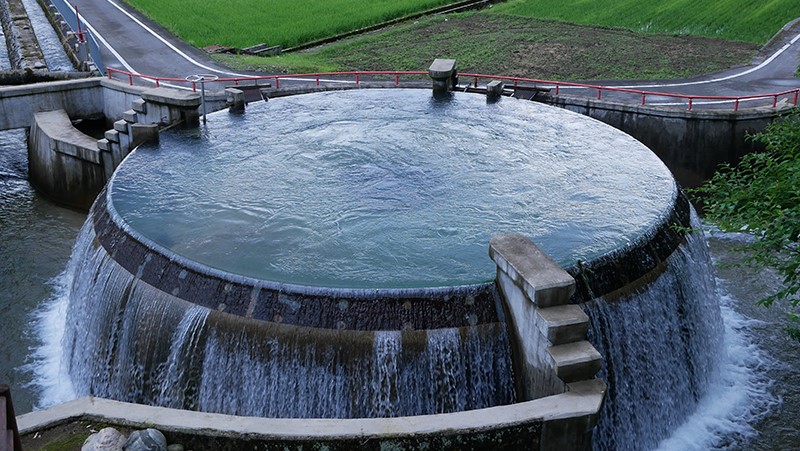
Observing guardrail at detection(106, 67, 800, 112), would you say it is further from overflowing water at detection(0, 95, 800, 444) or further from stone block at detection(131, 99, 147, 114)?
overflowing water at detection(0, 95, 800, 444)

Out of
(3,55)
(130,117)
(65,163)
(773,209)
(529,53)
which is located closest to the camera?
(773,209)

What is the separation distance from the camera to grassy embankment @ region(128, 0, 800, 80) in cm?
3881

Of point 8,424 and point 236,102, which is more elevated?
point 236,102

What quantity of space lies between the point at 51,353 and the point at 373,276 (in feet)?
25.8

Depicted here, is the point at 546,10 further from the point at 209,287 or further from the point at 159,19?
the point at 209,287

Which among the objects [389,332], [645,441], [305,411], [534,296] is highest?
[534,296]

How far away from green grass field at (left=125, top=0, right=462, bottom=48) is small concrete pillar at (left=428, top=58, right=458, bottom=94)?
62.3ft

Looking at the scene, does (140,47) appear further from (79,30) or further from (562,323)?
(562,323)

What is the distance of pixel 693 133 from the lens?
88.1 ft

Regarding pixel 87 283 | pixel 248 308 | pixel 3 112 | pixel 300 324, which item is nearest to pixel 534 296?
pixel 300 324

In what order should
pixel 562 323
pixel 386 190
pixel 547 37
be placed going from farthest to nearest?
pixel 547 37 → pixel 386 190 → pixel 562 323

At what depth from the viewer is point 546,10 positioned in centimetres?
5350

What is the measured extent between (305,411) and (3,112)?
1891cm

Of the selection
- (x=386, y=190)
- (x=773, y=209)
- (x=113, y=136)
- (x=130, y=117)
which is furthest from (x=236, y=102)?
(x=773, y=209)
